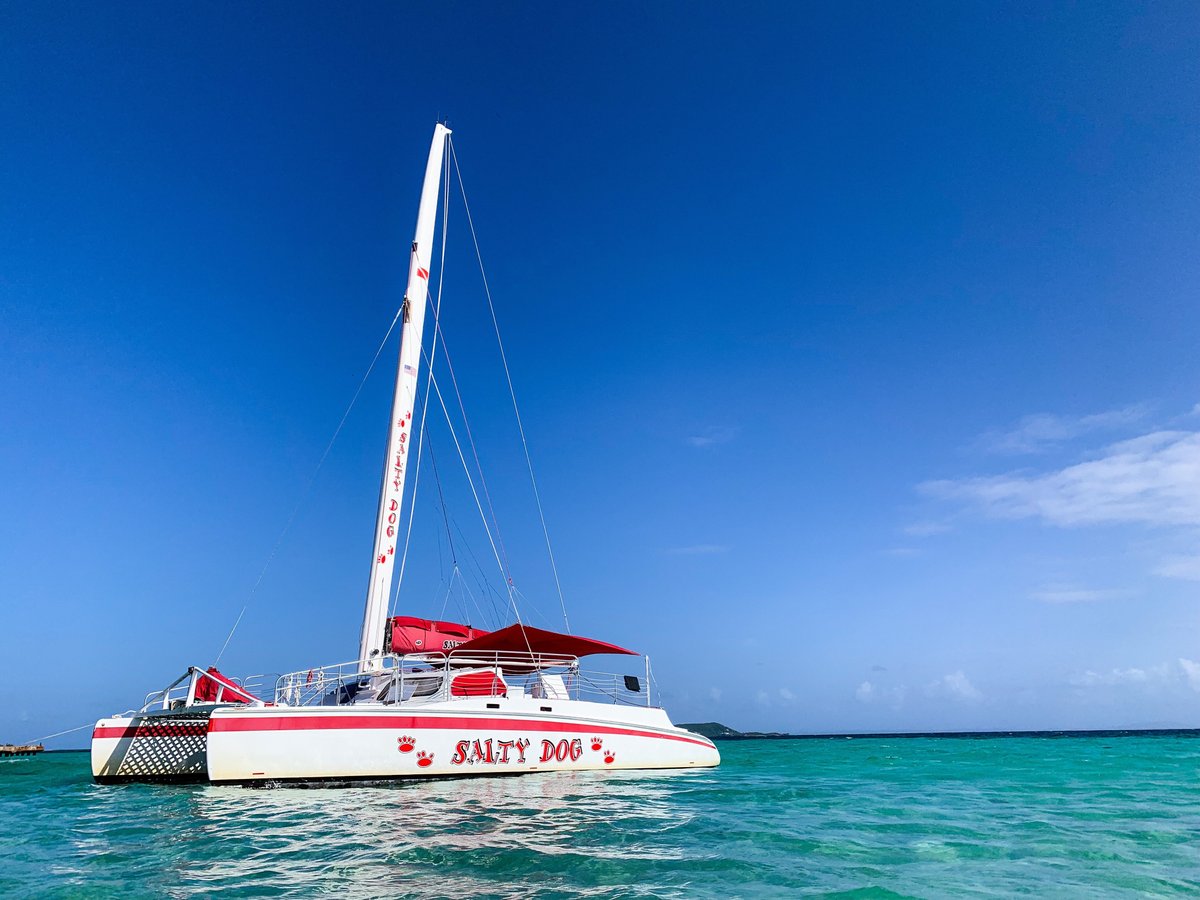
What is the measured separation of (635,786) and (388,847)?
7.32 metres

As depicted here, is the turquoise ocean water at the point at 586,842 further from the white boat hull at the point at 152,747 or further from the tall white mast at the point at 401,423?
the tall white mast at the point at 401,423

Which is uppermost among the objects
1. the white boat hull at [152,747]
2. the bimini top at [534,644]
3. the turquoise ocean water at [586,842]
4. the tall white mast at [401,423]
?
the tall white mast at [401,423]

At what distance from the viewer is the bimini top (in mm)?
17000

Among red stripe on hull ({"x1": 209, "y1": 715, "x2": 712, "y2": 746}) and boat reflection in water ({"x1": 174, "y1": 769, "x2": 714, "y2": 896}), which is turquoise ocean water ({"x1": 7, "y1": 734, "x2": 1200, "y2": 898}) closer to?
boat reflection in water ({"x1": 174, "y1": 769, "x2": 714, "y2": 896})

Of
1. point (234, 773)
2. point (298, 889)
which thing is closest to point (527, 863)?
point (298, 889)

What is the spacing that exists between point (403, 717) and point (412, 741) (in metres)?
0.47

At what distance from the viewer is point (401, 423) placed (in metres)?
19.3

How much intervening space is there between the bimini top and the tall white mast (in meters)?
2.12

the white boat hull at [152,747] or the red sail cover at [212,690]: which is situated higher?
the red sail cover at [212,690]

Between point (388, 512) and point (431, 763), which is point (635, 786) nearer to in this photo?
point (431, 763)

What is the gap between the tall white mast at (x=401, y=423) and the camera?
56.9ft

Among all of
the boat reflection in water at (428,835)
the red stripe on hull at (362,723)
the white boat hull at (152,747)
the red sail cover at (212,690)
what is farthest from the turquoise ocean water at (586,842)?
the red sail cover at (212,690)

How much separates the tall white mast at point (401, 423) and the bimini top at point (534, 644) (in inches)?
83.5

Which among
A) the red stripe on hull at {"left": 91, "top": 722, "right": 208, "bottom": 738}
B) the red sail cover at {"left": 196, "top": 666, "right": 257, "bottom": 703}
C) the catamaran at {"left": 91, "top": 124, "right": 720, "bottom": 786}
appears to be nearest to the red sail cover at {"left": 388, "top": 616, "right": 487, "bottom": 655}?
the catamaran at {"left": 91, "top": 124, "right": 720, "bottom": 786}
